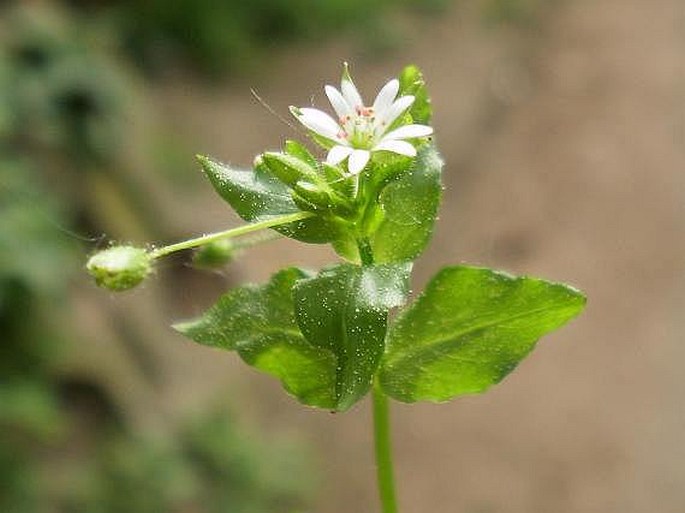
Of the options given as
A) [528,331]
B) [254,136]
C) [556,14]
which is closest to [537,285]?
[528,331]

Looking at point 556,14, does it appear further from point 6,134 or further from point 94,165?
point 6,134

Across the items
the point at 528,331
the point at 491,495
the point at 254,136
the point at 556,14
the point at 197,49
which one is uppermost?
the point at 556,14

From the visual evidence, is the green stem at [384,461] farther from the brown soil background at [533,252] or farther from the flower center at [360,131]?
the brown soil background at [533,252]

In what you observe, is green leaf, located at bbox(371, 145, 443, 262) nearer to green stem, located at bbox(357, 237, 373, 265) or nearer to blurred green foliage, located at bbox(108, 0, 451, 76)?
green stem, located at bbox(357, 237, 373, 265)

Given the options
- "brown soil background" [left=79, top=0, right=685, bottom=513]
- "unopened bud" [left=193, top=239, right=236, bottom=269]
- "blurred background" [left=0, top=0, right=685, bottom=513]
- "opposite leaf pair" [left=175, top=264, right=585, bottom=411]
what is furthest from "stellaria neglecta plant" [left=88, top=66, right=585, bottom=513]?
"brown soil background" [left=79, top=0, right=685, bottom=513]

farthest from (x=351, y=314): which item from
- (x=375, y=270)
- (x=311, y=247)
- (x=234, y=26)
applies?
(x=234, y=26)

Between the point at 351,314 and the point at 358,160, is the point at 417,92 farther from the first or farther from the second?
the point at 351,314
